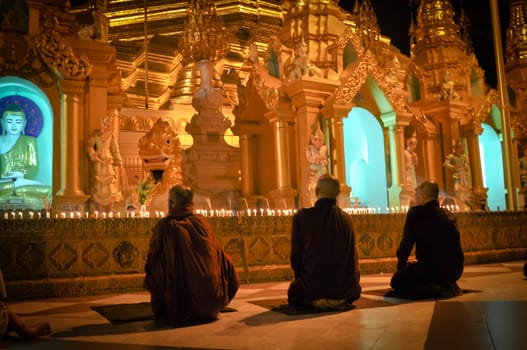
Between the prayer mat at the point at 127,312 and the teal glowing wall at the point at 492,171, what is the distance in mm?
13856

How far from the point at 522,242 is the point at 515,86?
34.3 feet

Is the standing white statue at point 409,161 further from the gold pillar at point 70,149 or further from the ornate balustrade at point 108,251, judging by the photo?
the gold pillar at point 70,149

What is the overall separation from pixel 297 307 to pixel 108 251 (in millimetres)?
3161

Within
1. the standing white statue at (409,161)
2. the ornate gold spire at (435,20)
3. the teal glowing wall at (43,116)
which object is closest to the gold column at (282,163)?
the standing white statue at (409,161)

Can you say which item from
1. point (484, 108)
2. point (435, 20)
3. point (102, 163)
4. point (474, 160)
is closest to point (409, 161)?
point (474, 160)

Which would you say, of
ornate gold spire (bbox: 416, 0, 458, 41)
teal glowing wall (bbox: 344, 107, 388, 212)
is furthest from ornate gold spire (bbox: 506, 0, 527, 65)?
teal glowing wall (bbox: 344, 107, 388, 212)

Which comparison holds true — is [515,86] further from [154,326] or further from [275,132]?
[154,326]

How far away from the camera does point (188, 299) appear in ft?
15.2

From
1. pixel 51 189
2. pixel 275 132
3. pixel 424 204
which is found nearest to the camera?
pixel 424 204

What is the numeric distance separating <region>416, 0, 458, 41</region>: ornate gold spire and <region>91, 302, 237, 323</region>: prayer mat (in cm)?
1398

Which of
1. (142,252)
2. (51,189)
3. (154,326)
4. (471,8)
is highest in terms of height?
(471,8)

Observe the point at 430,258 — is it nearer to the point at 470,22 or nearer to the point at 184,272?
the point at 184,272

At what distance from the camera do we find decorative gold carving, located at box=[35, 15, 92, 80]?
9758 mm

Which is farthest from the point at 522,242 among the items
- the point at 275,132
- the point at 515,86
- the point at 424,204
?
the point at 515,86
